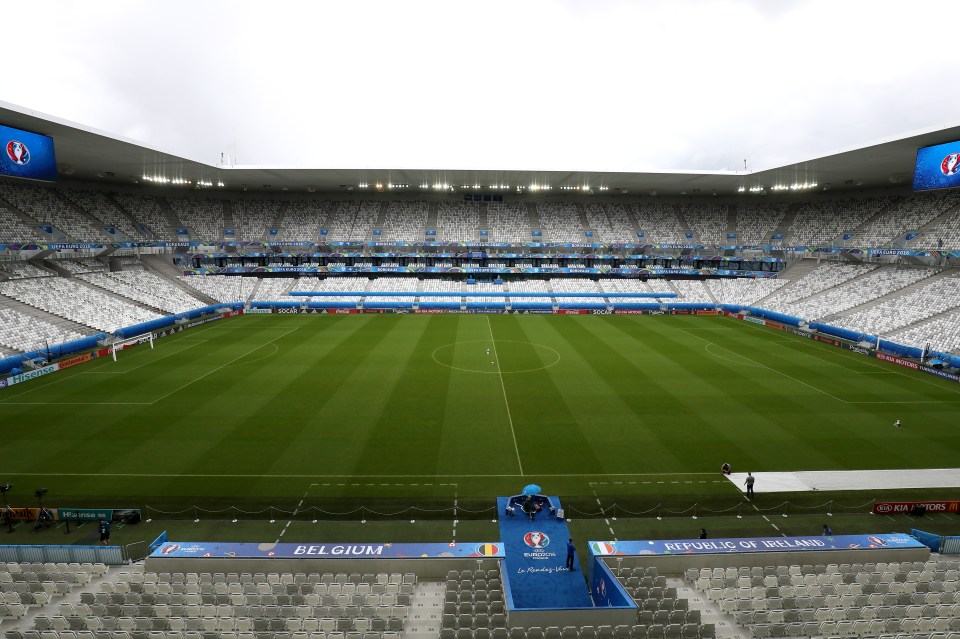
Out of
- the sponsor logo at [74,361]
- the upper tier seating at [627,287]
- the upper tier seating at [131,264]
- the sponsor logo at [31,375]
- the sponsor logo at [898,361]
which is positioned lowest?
the sponsor logo at [31,375]

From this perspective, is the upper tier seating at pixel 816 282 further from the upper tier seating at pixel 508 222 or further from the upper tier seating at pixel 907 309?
the upper tier seating at pixel 508 222

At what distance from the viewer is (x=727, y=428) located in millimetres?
21844

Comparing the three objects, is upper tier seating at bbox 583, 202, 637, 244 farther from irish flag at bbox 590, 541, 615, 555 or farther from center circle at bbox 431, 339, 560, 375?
irish flag at bbox 590, 541, 615, 555

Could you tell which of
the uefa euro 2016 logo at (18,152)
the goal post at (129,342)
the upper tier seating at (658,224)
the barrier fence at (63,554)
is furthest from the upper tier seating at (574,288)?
the barrier fence at (63,554)

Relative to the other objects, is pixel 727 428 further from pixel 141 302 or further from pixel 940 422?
pixel 141 302

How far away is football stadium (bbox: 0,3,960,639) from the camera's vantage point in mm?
9992

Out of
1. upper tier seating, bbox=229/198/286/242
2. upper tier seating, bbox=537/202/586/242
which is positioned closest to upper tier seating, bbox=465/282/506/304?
upper tier seating, bbox=537/202/586/242

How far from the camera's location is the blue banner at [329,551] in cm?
1136

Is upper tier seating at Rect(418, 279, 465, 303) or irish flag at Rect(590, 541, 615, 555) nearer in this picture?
irish flag at Rect(590, 541, 615, 555)

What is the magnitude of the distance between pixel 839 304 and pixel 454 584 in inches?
2015

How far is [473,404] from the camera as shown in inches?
970

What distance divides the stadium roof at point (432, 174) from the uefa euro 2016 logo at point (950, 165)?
1.36 m

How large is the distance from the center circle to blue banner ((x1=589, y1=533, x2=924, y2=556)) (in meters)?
18.7

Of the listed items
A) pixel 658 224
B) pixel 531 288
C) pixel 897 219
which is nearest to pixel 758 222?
pixel 658 224
